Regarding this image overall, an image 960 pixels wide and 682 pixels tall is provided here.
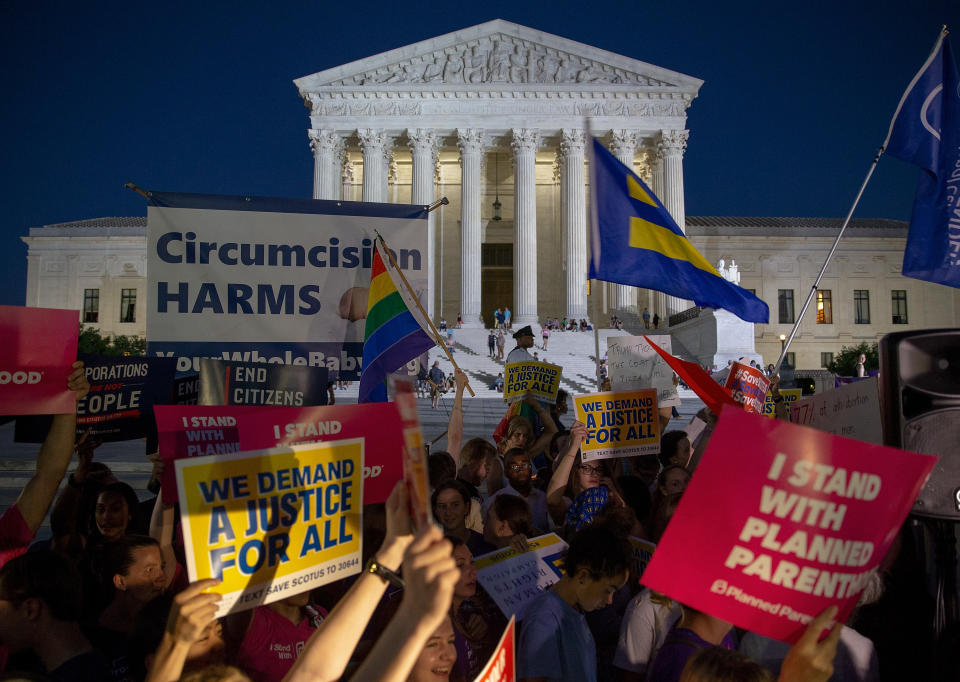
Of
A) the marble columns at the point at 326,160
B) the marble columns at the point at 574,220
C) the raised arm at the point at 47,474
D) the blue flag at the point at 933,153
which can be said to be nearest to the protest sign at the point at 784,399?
the blue flag at the point at 933,153

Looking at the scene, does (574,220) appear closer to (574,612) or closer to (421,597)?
(574,612)

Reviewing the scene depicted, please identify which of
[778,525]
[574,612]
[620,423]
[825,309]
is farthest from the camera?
[825,309]

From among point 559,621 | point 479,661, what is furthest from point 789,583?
point 479,661

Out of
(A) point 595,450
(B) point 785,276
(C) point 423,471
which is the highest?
(B) point 785,276

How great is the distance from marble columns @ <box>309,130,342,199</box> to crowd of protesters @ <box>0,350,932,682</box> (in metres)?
31.2

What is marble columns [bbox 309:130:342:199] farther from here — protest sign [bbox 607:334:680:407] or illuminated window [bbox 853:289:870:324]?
illuminated window [bbox 853:289:870:324]

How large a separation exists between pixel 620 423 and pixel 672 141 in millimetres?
32320

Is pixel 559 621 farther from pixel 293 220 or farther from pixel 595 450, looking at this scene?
pixel 293 220

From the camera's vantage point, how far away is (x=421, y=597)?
1.36 metres

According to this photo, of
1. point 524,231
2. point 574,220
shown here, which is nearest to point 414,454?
point 574,220

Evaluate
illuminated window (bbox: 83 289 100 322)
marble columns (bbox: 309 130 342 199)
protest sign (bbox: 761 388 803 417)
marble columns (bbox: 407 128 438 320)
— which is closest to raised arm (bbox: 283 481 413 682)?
protest sign (bbox: 761 388 803 417)

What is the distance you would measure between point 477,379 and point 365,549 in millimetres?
22288

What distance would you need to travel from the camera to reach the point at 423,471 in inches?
51.4

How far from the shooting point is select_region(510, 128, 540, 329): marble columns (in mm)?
33656
